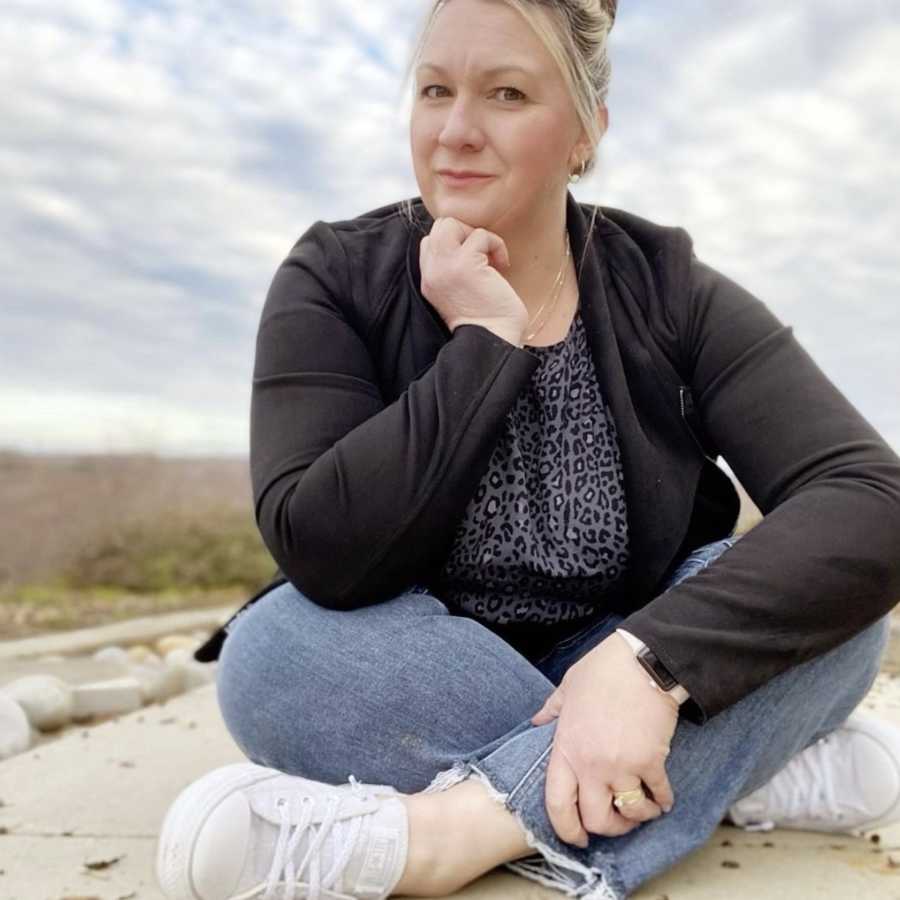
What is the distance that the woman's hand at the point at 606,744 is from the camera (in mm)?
1820

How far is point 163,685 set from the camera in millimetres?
4879

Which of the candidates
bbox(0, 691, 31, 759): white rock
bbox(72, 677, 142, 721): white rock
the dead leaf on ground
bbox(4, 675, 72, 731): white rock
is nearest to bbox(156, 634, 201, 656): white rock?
bbox(72, 677, 142, 721): white rock

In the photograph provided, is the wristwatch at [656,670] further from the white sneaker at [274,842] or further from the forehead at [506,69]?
the forehead at [506,69]

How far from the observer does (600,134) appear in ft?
8.04

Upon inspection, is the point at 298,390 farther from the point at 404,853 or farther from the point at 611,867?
the point at 611,867

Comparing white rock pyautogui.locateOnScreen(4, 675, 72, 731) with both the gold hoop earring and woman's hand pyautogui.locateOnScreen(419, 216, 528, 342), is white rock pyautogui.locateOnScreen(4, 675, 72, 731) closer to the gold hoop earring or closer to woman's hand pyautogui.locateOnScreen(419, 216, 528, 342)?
woman's hand pyautogui.locateOnScreen(419, 216, 528, 342)

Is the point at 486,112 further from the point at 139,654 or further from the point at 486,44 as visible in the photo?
the point at 139,654

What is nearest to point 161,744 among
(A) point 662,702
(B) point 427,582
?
(B) point 427,582

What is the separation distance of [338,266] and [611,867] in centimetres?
123

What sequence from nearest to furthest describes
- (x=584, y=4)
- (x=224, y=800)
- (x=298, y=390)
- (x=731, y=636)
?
(x=224, y=800) < (x=731, y=636) < (x=298, y=390) < (x=584, y=4)

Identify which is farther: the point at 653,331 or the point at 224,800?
the point at 653,331

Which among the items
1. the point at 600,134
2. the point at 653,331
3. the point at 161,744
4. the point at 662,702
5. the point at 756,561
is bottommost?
the point at 161,744

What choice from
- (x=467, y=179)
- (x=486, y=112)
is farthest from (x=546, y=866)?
(x=486, y=112)

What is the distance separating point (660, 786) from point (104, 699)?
10.4 feet
